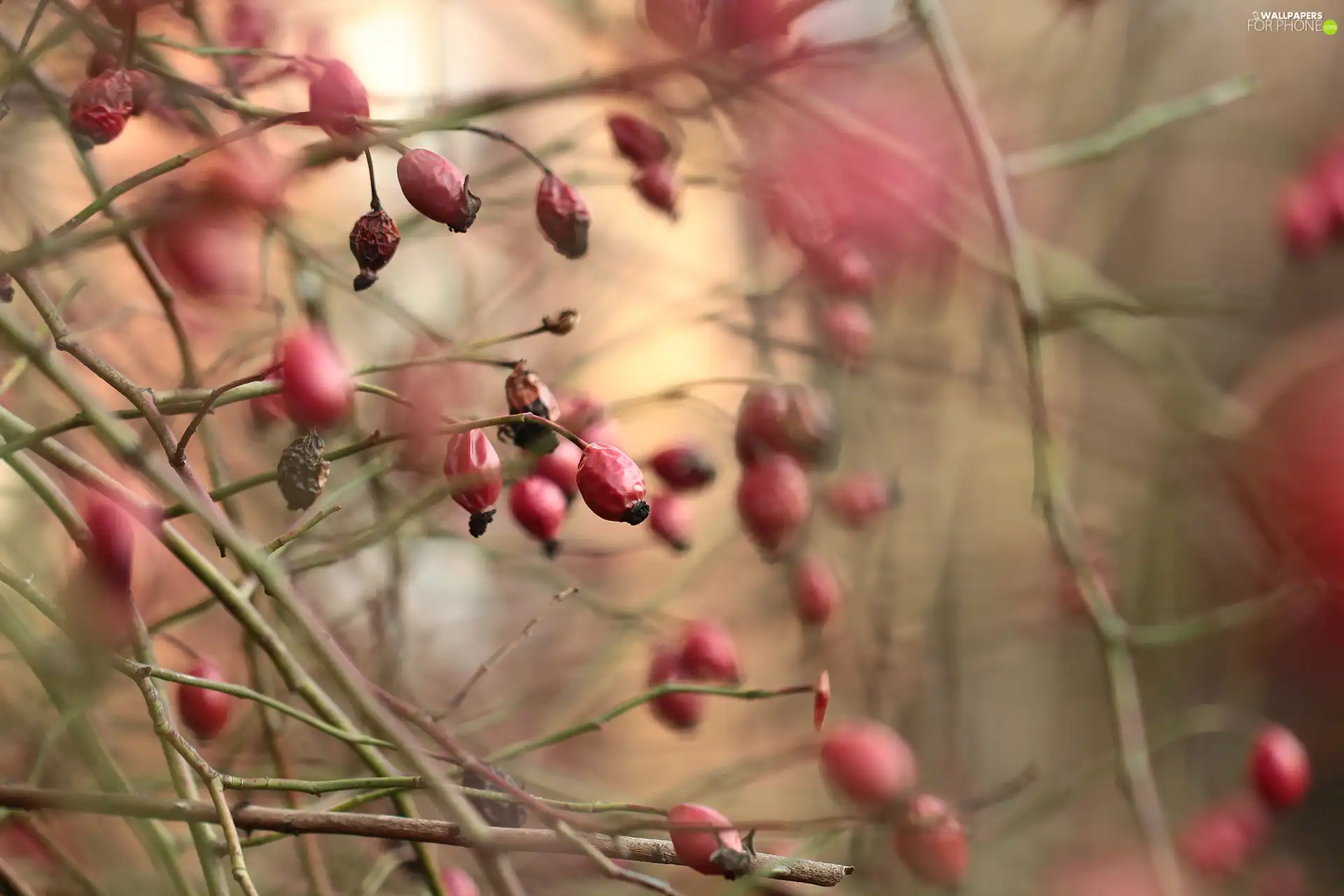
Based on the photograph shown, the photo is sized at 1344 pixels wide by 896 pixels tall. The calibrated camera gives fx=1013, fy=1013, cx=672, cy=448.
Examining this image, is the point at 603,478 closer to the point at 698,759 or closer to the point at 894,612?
the point at 894,612

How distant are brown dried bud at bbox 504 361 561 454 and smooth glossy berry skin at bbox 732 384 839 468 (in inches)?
8.6

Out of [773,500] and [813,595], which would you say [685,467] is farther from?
[813,595]

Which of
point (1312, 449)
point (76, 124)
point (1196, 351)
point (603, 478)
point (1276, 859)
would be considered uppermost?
point (1196, 351)

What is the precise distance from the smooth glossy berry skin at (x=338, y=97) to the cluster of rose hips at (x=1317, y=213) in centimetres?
100

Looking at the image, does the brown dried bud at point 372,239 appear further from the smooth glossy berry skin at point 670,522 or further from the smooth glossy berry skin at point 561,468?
the smooth glossy berry skin at point 670,522

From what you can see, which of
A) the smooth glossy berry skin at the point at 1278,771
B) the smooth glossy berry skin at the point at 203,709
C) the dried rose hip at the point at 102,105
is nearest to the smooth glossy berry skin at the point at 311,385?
the dried rose hip at the point at 102,105

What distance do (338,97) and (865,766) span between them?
41 cm

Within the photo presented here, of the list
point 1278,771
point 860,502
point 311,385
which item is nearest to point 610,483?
point 311,385

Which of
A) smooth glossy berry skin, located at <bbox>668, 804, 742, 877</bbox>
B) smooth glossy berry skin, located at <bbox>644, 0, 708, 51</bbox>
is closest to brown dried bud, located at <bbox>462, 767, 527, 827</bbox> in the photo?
smooth glossy berry skin, located at <bbox>668, 804, 742, 877</bbox>

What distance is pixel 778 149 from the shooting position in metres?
0.92

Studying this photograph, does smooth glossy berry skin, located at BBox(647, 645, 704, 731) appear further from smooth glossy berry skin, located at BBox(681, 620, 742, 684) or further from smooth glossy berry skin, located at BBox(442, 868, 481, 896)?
smooth glossy berry skin, located at BBox(442, 868, 481, 896)

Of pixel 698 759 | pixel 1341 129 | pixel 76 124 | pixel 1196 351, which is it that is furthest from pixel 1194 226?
pixel 76 124

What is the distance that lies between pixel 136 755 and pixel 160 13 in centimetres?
82

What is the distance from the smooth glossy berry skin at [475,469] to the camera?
1.58ft
